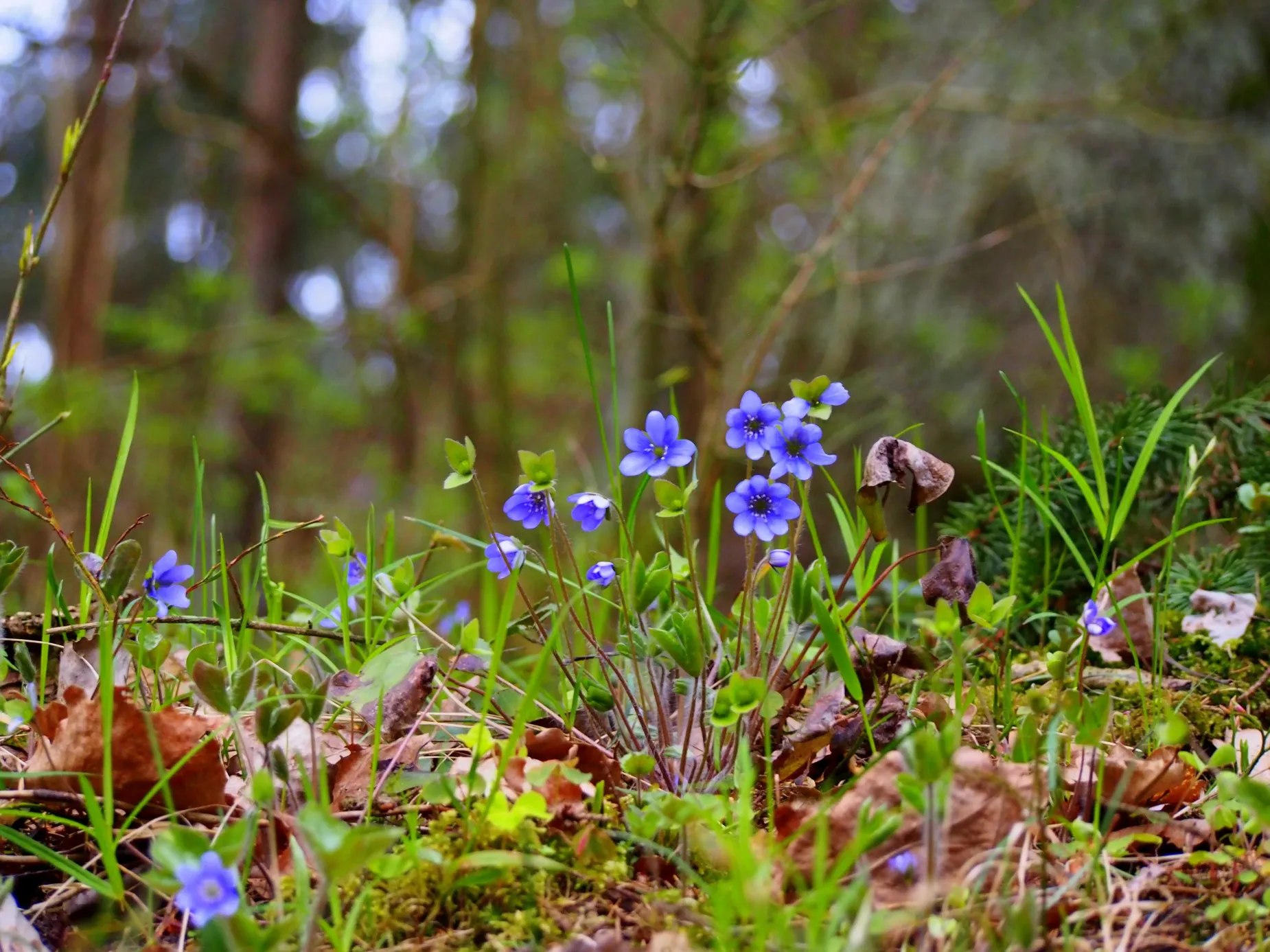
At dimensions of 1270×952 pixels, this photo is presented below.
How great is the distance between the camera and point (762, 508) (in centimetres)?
111

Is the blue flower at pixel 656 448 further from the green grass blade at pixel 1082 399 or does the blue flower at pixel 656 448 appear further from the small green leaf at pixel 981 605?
the green grass blade at pixel 1082 399

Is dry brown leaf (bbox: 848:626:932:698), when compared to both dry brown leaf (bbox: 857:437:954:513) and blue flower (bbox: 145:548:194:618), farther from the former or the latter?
blue flower (bbox: 145:548:194:618)

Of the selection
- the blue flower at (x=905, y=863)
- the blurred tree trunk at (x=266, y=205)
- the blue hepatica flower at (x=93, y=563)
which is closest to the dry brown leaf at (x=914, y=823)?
the blue flower at (x=905, y=863)

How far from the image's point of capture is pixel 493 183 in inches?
245

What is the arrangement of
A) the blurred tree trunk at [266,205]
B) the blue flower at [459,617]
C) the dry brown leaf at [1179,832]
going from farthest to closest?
the blurred tree trunk at [266,205] → the blue flower at [459,617] → the dry brown leaf at [1179,832]

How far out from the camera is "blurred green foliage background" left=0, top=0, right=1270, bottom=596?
3918 millimetres

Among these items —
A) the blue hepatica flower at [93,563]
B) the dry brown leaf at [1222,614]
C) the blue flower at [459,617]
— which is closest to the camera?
the blue hepatica flower at [93,563]

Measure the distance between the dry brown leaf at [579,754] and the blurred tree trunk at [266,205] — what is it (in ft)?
20.0

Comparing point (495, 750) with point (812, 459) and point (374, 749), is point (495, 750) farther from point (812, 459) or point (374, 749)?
point (812, 459)

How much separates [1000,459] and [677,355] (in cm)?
267

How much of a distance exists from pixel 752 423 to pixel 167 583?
0.85 m

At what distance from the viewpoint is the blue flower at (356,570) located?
4.91 ft

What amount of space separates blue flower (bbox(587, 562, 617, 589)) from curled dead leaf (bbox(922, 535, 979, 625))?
39cm

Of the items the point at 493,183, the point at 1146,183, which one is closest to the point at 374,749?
the point at 1146,183
